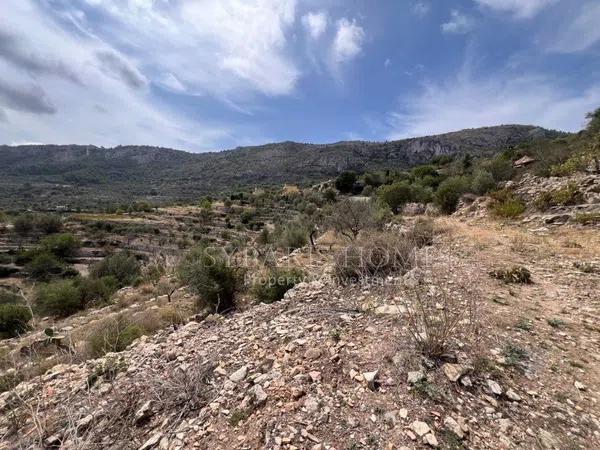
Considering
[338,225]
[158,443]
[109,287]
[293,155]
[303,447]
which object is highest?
[293,155]

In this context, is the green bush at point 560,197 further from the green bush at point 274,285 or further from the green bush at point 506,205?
the green bush at point 274,285

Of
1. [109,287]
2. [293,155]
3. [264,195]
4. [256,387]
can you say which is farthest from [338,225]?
[293,155]

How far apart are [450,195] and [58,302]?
67.1 ft

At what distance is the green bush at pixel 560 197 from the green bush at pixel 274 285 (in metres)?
10.1

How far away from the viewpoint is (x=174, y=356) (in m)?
4.26

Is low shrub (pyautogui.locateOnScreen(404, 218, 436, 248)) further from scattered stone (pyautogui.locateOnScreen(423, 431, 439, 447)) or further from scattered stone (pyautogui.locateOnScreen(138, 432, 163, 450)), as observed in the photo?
scattered stone (pyautogui.locateOnScreen(138, 432, 163, 450))

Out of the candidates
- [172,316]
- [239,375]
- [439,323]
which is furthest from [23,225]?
[439,323]

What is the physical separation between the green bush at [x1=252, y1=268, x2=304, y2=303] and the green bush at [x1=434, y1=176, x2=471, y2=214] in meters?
12.4

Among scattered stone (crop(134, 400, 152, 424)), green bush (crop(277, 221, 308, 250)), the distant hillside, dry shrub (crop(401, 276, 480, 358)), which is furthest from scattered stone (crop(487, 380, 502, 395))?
the distant hillside

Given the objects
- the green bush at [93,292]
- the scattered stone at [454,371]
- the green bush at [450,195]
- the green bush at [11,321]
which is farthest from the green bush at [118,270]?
the scattered stone at [454,371]

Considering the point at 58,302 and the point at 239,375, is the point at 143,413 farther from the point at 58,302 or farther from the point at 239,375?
the point at 58,302

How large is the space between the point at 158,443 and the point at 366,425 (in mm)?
1881

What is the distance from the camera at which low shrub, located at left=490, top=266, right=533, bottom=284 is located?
222 inches

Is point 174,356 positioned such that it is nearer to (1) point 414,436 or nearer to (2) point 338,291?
(2) point 338,291
